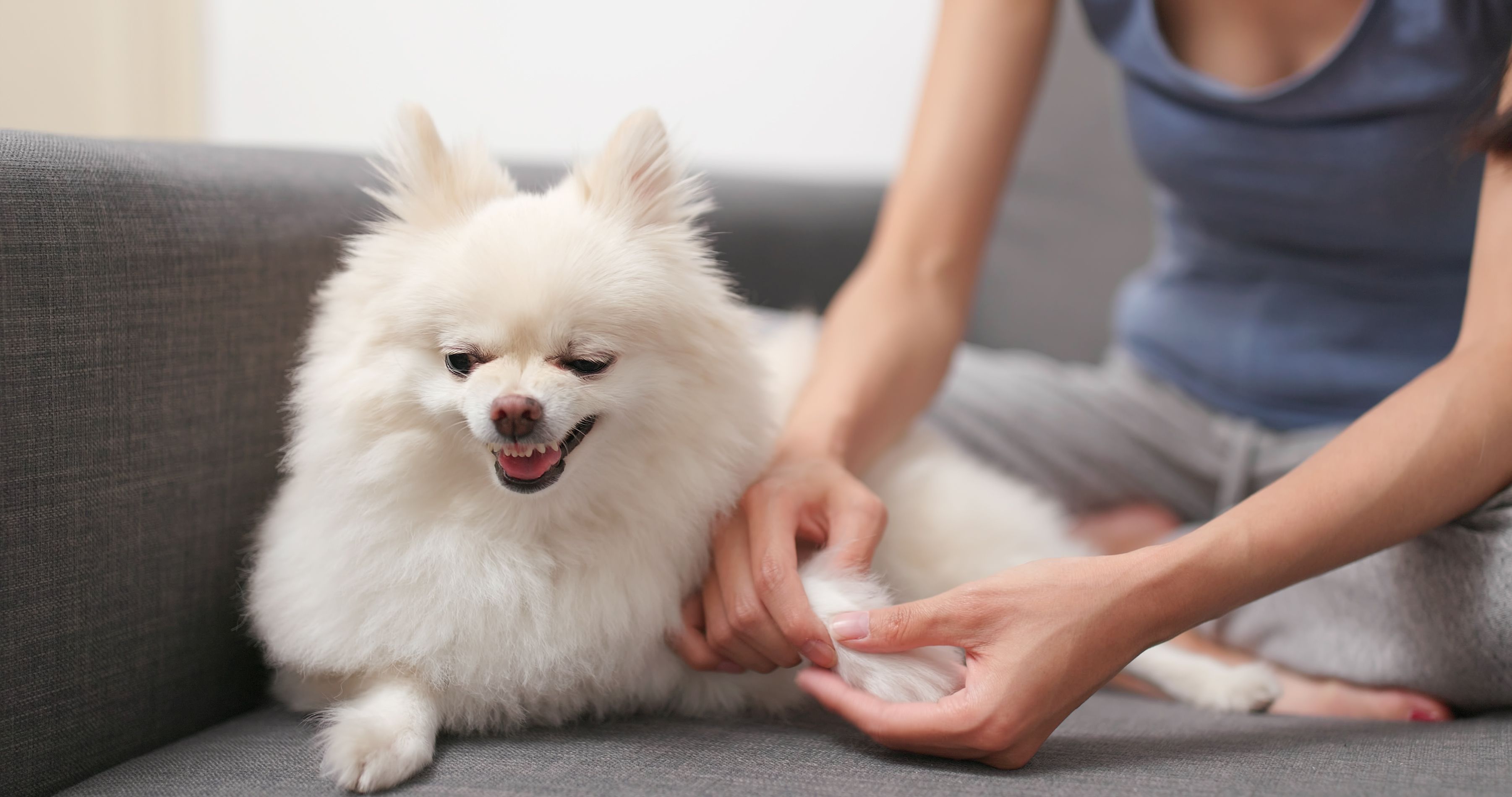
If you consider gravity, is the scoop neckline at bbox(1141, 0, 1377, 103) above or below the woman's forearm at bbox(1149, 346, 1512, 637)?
above

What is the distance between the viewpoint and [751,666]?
93cm

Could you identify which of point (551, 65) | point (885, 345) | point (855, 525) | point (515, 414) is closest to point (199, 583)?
point (515, 414)

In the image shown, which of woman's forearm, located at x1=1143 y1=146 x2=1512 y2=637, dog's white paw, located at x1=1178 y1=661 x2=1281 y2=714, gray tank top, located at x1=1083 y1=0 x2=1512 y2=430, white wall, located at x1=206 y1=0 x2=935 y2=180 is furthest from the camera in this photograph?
white wall, located at x1=206 y1=0 x2=935 y2=180

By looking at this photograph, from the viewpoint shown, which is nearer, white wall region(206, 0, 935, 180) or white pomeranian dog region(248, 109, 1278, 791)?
white pomeranian dog region(248, 109, 1278, 791)

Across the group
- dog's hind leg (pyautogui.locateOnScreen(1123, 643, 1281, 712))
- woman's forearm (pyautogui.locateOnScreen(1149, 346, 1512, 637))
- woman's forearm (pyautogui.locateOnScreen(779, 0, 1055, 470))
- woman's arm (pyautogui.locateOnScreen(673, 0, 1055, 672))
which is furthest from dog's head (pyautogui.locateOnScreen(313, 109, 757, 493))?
dog's hind leg (pyautogui.locateOnScreen(1123, 643, 1281, 712))

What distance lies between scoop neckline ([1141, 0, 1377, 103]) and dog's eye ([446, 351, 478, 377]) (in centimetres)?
109

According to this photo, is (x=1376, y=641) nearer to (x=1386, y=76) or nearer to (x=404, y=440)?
(x=1386, y=76)

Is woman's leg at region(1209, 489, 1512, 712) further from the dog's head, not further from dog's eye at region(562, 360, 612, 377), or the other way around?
dog's eye at region(562, 360, 612, 377)

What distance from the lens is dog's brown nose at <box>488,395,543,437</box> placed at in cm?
75

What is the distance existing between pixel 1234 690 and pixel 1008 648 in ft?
1.61

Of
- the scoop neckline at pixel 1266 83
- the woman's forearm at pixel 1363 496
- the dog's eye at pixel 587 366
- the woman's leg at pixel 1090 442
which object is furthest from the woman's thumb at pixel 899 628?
the scoop neckline at pixel 1266 83

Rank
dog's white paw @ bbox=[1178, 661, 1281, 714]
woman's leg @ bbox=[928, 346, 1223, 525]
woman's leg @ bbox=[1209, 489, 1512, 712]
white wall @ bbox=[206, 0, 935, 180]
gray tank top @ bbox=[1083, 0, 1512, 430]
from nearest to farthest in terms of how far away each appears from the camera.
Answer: woman's leg @ bbox=[1209, 489, 1512, 712] < dog's white paw @ bbox=[1178, 661, 1281, 714] < gray tank top @ bbox=[1083, 0, 1512, 430] < woman's leg @ bbox=[928, 346, 1223, 525] < white wall @ bbox=[206, 0, 935, 180]

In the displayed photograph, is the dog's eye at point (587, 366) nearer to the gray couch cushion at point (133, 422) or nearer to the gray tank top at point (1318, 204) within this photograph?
the gray couch cushion at point (133, 422)

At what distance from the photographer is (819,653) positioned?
2.78ft
